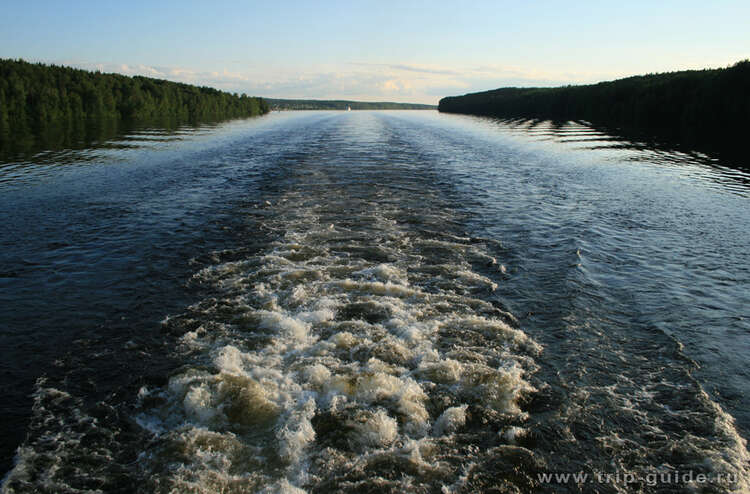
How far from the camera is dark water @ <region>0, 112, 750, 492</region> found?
197 inches

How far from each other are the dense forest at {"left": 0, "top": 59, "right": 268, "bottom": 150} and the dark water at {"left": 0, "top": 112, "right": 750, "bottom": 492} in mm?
32783

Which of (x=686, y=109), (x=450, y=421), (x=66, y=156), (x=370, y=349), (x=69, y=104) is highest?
(x=69, y=104)

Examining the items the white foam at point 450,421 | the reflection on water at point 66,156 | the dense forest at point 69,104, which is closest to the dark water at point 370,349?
the white foam at point 450,421

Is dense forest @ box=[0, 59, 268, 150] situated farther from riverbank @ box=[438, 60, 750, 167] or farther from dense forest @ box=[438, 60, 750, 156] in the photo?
dense forest @ box=[438, 60, 750, 156]

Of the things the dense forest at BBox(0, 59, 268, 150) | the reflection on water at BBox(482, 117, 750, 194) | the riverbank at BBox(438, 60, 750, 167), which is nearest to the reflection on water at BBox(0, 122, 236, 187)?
the dense forest at BBox(0, 59, 268, 150)

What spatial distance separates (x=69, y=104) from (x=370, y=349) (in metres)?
80.6

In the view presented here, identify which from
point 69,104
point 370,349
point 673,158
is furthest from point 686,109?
point 69,104

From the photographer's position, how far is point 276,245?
12148 mm

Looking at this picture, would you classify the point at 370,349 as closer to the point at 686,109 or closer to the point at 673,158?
the point at 673,158

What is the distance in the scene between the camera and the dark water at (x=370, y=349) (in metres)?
5.00

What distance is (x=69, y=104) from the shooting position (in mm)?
67938

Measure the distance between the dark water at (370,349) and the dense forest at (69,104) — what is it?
32.8 meters

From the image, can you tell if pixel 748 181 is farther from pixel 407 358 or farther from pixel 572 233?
pixel 407 358

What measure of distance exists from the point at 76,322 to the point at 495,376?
→ 7.41 metres
